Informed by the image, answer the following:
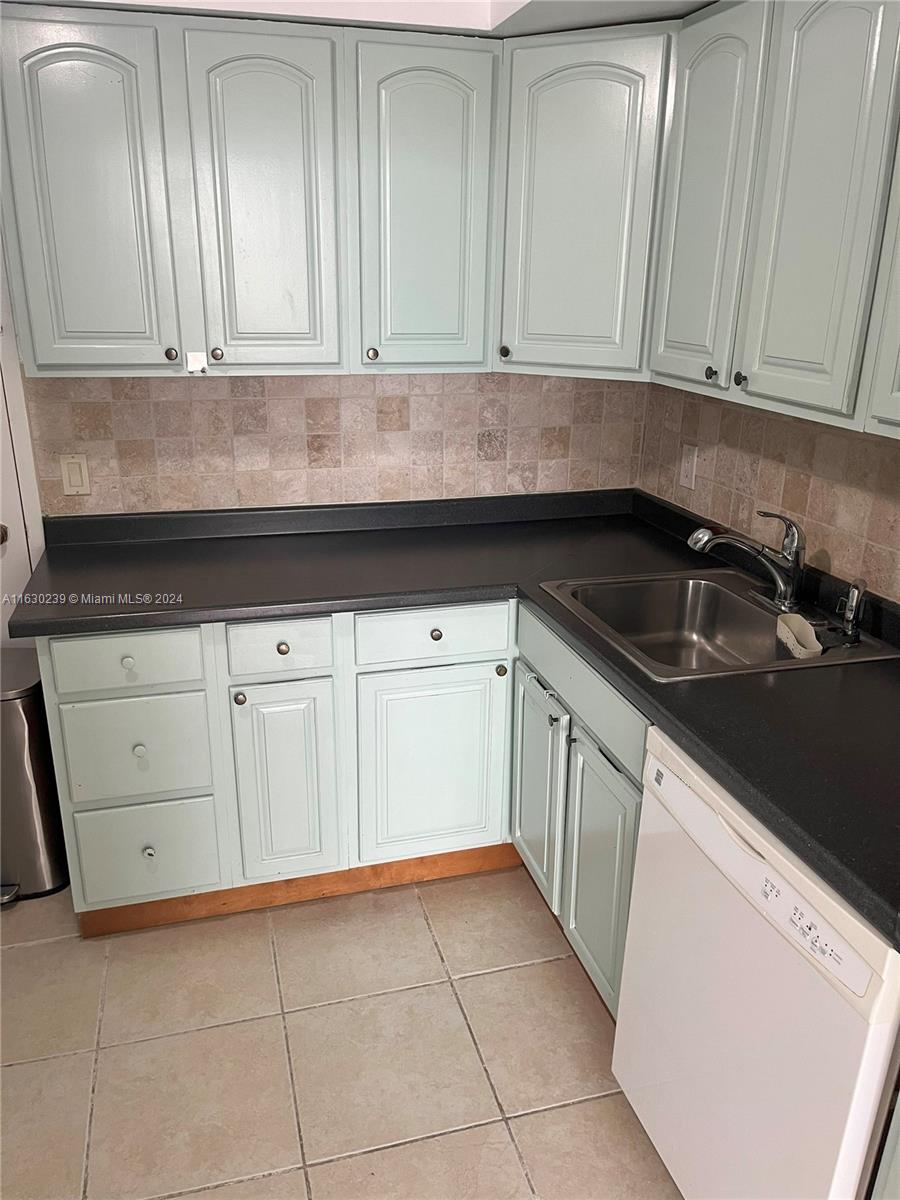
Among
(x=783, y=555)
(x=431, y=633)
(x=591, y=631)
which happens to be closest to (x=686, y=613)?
(x=783, y=555)

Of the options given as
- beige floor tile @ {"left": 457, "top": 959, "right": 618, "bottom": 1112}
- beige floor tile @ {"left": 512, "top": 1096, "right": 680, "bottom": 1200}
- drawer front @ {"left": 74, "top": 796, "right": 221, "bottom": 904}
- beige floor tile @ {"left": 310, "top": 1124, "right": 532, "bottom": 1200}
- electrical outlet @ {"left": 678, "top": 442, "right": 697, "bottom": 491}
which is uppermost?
electrical outlet @ {"left": 678, "top": 442, "right": 697, "bottom": 491}

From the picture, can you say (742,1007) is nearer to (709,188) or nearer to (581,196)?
(709,188)

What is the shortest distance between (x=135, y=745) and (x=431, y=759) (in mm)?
727

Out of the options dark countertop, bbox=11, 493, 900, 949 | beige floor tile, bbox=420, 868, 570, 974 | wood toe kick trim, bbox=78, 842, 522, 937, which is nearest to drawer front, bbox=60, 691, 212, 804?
dark countertop, bbox=11, 493, 900, 949

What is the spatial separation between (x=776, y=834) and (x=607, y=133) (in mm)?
1598

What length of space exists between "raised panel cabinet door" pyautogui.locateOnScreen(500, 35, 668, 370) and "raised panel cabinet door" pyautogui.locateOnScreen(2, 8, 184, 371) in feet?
2.71

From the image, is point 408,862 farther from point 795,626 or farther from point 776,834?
point 776,834

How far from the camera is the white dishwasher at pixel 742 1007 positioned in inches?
44.6

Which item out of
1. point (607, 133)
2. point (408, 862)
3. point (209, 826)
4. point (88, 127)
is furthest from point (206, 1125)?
point (607, 133)

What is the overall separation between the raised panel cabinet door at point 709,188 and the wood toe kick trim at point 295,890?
143cm

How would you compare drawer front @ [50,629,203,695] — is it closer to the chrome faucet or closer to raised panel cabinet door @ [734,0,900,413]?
the chrome faucet

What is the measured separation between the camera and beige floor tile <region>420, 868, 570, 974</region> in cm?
229

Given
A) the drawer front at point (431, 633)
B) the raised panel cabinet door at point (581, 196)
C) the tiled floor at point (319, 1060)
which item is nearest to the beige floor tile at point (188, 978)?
the tiled floor at point (319, 1060)

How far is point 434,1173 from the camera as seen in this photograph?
1.75m
